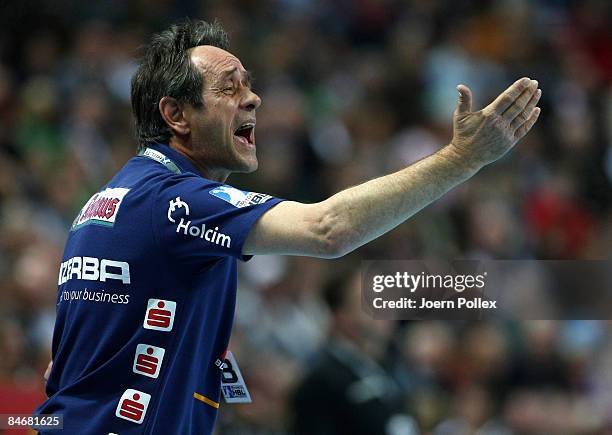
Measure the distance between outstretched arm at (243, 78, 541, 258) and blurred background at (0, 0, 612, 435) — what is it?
2465 millimetres

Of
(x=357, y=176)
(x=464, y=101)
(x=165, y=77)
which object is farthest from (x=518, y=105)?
(x=357, y=176)

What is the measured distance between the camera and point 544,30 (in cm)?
1104

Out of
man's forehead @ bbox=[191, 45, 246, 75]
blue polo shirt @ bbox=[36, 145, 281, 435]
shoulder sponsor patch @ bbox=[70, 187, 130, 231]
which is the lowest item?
blue polo shirt @ bbox=[36, 145, 281, 435]

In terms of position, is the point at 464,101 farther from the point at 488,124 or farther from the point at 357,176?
the point at 357,176

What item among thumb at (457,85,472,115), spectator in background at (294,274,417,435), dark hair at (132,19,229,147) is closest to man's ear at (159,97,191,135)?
dark hair at (132,19,229,147)

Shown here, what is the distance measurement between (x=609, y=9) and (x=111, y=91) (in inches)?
206

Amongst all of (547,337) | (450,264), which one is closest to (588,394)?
(547,337)

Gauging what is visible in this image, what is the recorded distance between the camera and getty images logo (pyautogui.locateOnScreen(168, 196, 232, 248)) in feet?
9.99

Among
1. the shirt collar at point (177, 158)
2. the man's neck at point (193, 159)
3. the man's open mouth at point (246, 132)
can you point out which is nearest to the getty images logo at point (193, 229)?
the shirt collar at point (177, 158)

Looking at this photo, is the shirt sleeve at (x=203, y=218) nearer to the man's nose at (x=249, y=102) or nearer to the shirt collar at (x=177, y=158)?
the shirt collar at (x=177, y=158)

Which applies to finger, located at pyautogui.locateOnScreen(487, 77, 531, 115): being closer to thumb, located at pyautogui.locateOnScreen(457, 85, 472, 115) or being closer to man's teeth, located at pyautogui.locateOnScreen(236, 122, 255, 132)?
thumb, located at pyautogui.locateOnScreen(457, 85, 472, 115)

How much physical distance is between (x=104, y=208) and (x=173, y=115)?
0.44m

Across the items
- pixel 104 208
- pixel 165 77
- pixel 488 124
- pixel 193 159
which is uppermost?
pixel 165 77

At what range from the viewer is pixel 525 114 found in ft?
10.5
